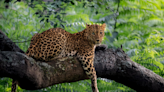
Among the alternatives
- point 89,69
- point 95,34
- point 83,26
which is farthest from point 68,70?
point 83,26

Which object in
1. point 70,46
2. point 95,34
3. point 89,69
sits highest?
point 95,34

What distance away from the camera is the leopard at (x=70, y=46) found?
3.75 m

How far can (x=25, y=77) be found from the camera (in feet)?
9.87

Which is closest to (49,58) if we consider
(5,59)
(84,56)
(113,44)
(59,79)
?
(59,79)

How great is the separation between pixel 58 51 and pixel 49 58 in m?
0.24

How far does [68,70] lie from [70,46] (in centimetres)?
69

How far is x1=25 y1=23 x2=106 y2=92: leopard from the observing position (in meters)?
3.75

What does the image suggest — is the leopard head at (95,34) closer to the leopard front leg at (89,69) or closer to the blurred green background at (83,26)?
the leopard front leg at (89,69)

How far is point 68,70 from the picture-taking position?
3637mm

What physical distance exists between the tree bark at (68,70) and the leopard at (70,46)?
16cm

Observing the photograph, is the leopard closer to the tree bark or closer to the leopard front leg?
the leopard front leg

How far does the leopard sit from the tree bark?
0.16 meters

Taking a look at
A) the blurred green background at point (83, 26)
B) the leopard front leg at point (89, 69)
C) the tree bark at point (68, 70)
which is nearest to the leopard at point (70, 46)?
the leopard front leg at point (89, 69)

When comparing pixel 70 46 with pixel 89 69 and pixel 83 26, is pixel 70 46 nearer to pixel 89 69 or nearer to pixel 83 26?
pixel 89 69
